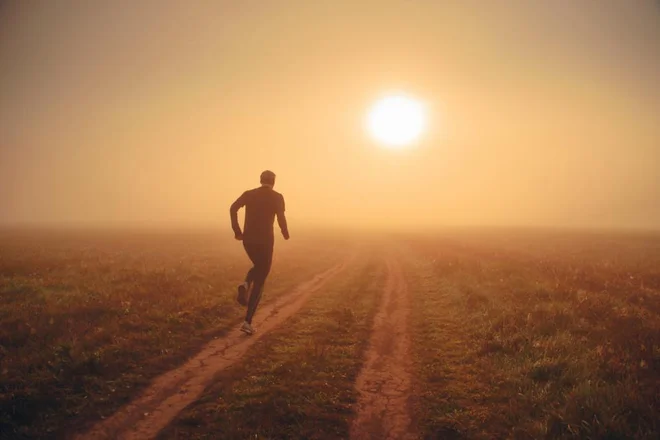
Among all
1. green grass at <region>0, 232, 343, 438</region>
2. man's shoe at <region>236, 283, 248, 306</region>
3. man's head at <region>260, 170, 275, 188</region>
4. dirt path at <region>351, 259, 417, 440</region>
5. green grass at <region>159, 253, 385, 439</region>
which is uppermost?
man's head at <region>260, 170, 275, 188</region>

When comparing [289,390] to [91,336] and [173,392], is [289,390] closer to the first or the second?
[173,392]

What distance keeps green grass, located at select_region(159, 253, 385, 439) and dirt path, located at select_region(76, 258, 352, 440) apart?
238mm

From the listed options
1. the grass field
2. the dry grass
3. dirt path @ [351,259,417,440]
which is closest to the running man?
the grass field

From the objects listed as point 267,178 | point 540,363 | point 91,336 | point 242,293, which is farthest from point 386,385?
point 91,336

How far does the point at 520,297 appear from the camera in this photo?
12125 mm

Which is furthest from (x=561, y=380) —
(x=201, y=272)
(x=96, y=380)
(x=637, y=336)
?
(x=201, y=272)

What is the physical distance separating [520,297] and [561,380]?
720 cm

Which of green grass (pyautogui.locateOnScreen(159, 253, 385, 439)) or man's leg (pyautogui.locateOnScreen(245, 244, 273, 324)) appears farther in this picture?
man's leg (pyautogui.locateOnScreen(245, 244, 273, 324))

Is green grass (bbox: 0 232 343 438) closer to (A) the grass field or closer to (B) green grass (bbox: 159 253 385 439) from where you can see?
(A) the grass field

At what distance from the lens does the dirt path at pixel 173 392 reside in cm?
408

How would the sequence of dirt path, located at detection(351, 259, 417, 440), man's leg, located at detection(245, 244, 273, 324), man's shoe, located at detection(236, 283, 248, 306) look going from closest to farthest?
dirt path, located at detection(351, 259, 417, 440) < man's shoe, located at detection(236, 283, 248, 306) < man's leg, located at detection(245, 244, 273, 324)

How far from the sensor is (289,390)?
5.13 m

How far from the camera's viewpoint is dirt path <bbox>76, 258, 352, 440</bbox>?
4.08 metres

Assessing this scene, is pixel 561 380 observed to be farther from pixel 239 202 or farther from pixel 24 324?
pixel 24 324
